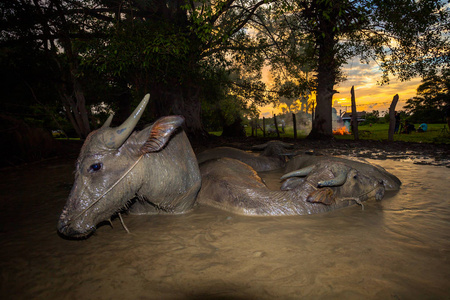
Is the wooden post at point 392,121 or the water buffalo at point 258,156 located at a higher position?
the wooden post at point 392,121

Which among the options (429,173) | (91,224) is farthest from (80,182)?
(429,173)

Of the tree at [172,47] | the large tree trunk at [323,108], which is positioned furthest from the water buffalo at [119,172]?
the large tree trunk at [323,108]

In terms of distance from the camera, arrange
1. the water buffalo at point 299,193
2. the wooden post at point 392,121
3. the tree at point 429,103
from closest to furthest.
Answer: the water buffalo at point 299,193 < the wooden post at point 392,121 < the tree at point 429,103

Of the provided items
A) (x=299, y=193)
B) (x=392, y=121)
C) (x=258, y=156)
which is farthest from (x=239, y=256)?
(x=392, y=121)

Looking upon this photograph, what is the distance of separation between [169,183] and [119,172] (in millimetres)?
646

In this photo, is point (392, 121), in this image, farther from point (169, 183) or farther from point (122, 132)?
point (122, 132)

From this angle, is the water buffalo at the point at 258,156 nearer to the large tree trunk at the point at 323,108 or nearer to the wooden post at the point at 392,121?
the wooden post at the point at 392,121

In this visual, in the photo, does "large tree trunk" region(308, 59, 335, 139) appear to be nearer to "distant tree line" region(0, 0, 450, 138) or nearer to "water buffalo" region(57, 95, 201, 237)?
"distant tree line" region(0, 0, 450, 138)

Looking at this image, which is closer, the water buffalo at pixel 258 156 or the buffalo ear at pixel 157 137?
the buffalo ear at pixel 157 137

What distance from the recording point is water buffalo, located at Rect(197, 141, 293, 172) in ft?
18.6

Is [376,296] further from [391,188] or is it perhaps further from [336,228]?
[391,188]

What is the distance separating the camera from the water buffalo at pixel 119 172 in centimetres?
228

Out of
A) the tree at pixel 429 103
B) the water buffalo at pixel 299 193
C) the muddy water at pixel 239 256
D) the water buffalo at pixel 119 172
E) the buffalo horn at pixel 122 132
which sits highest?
the tree at pixel 429 103

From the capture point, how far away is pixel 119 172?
245 centimetres
